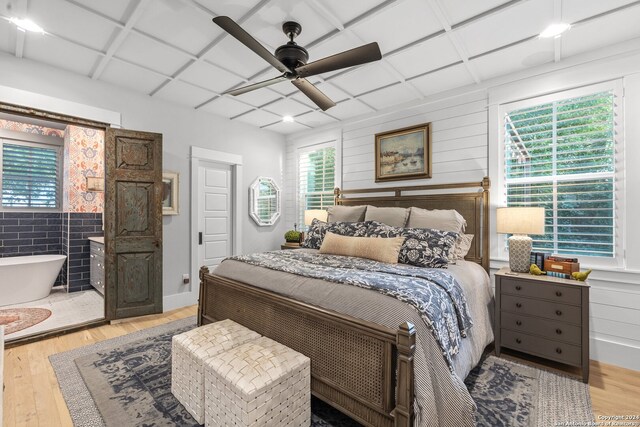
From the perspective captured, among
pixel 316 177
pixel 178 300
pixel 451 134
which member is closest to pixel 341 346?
pixel 451 134

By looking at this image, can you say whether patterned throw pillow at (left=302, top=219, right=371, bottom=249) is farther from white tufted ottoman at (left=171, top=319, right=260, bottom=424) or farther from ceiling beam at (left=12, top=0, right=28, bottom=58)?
ceiling beam at (left=12, top=0, right=28, bottom=58)

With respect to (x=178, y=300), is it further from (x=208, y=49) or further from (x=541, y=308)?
(x=541, y=308)

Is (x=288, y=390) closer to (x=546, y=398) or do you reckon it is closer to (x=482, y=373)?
(x=482, y=373)

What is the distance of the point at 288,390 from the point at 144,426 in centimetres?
96

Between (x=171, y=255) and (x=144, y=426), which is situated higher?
(x=171, y=255)

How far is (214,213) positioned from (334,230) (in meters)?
2.17

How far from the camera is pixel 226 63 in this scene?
2.93 meters

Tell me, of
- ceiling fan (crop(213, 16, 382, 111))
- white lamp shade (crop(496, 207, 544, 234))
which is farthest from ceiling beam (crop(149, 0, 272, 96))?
white lamp shade (crop(496, 207, 544, 234))

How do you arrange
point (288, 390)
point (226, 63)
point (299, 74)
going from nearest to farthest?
point (288, 390) → point (299, 74) → point (226, 63)

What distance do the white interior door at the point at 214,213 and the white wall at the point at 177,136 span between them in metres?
0.24

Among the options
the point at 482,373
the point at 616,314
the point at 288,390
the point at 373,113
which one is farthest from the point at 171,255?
the point at 616,314

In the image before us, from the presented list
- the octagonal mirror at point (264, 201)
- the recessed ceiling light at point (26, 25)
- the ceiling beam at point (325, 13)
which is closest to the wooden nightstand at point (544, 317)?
the ceiling beam at point (325, 13)

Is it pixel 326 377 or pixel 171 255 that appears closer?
pixel 326 377

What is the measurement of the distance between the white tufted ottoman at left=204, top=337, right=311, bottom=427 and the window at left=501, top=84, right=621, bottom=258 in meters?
2.76
